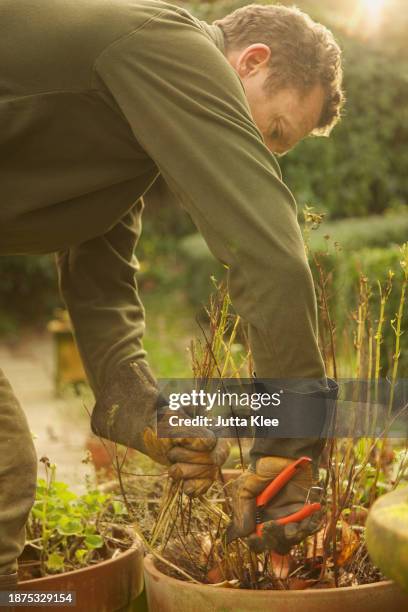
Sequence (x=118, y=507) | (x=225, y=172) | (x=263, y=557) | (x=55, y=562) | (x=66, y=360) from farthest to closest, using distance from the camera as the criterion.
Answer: (x=66, y=360) → (x=118, y=507) → (x=55, y=562) → (x=263, y=557) → (x=225, y=172)

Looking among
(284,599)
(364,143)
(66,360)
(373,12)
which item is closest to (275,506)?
(284,599)

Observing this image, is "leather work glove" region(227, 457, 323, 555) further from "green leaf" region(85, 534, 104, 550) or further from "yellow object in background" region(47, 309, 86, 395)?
"yellow object in background" region(47, 309, 86, 395)

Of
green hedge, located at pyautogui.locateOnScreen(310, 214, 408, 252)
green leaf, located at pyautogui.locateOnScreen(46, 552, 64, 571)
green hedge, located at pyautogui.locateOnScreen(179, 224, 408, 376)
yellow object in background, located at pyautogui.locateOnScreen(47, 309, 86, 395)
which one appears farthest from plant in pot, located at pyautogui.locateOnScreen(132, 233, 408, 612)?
green hedge, located at pyautogui.locateOnScreen(310, 214, 408, 252)

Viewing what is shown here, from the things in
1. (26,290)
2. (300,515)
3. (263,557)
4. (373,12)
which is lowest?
(26,290)

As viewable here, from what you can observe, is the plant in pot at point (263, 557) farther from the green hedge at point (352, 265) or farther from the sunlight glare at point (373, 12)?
the sunlight glare at point (373, 12)

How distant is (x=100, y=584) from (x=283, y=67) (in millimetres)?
1218

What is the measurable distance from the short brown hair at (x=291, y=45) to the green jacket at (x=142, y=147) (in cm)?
7

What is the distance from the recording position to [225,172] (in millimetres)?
1709

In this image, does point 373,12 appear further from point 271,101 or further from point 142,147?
point 142,147

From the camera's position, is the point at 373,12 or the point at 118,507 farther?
the point at 373,12

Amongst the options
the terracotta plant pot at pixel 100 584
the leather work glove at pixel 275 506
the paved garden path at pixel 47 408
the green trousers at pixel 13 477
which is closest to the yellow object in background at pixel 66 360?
the paved garden path at pixel 47 408

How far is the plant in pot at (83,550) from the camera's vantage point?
2.13 m

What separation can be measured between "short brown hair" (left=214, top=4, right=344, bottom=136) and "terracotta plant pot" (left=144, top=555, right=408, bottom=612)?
3.37 ft

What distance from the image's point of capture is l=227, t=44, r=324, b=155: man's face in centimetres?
206
